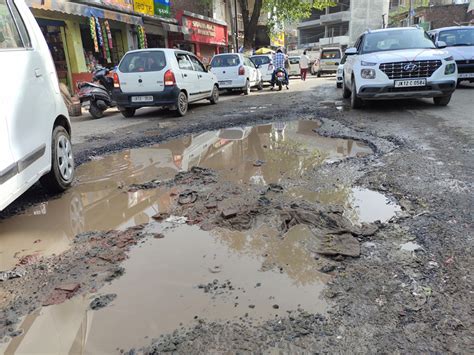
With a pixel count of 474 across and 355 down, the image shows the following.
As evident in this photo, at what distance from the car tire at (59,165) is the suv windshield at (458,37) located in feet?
43.2

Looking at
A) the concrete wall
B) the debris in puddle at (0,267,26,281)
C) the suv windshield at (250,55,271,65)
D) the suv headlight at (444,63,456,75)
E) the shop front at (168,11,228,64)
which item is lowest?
the debris in puddle at (0,267,26,281)

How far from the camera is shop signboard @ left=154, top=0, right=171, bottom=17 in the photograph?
2005cm

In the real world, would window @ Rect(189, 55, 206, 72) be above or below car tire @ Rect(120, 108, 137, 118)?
above

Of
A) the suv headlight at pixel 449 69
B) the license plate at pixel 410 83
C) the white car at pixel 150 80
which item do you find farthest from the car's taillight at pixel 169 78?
the suv headlight at pixel 449 69

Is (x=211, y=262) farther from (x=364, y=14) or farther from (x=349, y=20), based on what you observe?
(x=364, y=14)

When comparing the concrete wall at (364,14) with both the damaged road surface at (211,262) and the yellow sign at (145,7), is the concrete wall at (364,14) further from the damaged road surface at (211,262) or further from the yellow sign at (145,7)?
the damaged road surface at (211,262)

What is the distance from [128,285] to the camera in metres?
2.71

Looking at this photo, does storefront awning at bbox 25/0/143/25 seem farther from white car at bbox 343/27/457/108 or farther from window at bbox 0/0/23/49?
white car at bbox 343/27/457/108

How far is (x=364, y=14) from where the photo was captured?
57.5 metres

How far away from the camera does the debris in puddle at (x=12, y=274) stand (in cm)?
285

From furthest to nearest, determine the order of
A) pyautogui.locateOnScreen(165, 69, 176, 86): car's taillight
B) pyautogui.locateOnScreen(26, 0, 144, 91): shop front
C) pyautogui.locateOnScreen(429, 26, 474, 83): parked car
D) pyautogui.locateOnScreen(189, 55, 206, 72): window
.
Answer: pyautogui.locateOnScreen(26, 0, 144, 91): shop front
pyautogui.locateOnScreen(429, 26, 474, 83): parked car
pyautogui.locateOnScreen(189, 55, 206, 72): window
pyautogui.locateOnScreen(165, 69, 176, 86): car's taillight

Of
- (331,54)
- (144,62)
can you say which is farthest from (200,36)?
(144,62)

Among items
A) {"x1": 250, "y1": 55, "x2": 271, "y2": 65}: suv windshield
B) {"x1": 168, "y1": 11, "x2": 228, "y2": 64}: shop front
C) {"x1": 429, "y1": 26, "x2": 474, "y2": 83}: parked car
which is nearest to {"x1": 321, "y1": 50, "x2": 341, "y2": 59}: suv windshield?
{"x1": 168, "y1": 11, "x2": 228, "y2": 64}: shop front

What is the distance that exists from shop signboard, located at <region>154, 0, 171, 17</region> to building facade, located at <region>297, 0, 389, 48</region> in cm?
4126
